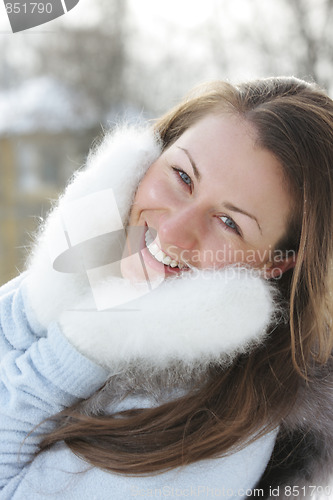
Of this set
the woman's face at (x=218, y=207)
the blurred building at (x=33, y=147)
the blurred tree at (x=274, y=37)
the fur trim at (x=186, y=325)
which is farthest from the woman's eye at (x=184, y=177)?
the blurred building at (x=33, y=147)

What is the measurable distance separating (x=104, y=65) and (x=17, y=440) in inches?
186

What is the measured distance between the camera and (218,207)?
1042 millimetres

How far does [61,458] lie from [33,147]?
466 cm

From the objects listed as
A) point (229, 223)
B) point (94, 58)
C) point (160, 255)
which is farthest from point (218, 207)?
point (94, 58)

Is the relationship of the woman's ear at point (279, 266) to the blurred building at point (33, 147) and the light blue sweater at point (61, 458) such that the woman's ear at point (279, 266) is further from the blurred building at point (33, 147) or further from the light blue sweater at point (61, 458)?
the blurred building at point (33, 147)

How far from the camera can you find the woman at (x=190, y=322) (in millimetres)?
938

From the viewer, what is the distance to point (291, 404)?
102cm

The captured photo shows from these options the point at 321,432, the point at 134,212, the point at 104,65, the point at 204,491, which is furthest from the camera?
the point at 104,65

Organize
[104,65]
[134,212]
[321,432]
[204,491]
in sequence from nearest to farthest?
[204,491], [321,432], [134,212], [104,65]

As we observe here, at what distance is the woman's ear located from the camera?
113 centimetres

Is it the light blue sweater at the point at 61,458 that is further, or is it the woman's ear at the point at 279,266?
the woman's ear at the point at 279,266

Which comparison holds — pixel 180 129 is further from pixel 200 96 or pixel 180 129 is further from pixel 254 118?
pixel 254 118

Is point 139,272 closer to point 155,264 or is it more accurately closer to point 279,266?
point 155,264

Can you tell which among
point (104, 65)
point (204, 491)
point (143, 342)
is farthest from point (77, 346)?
point (104, 65)
